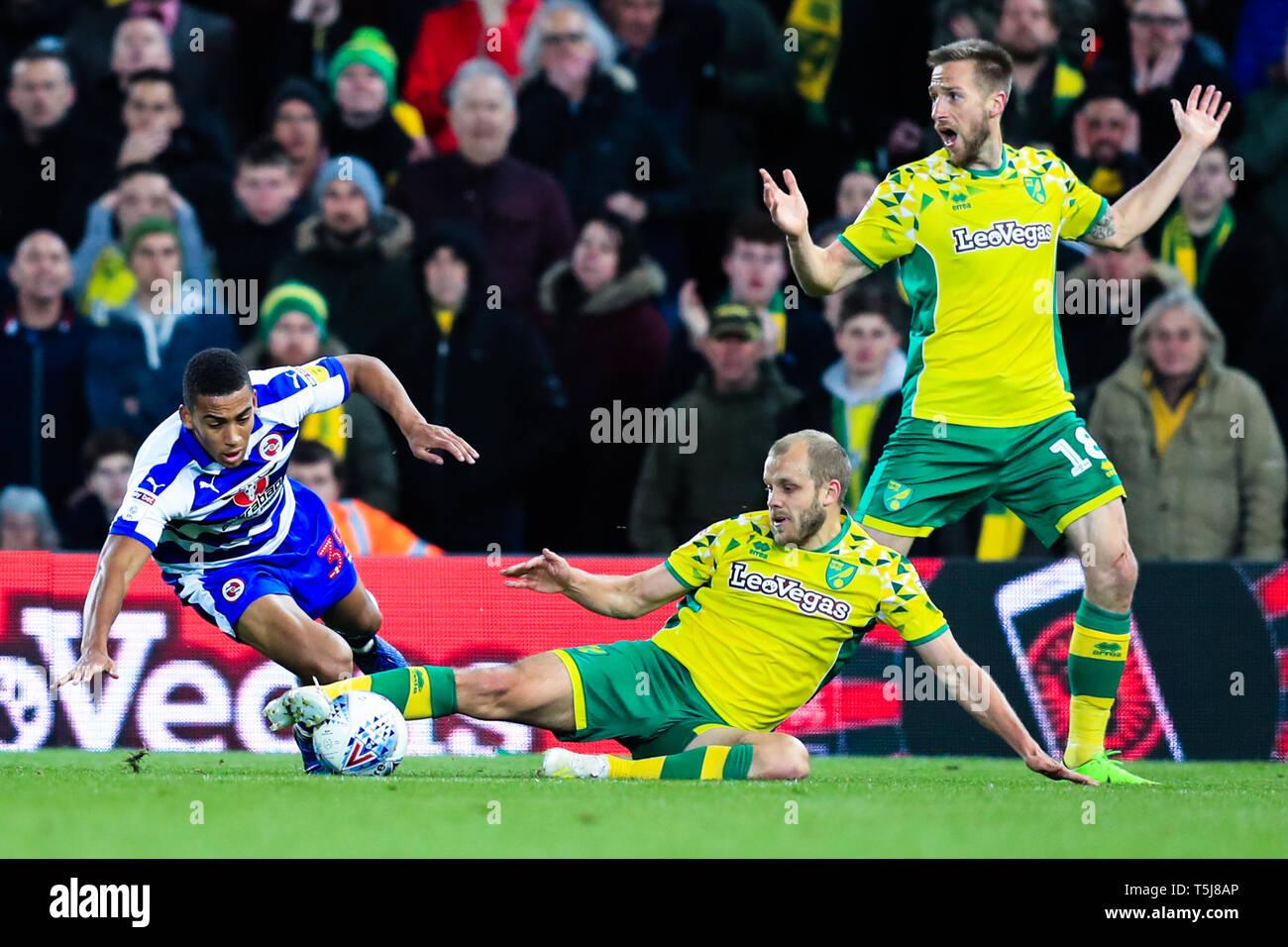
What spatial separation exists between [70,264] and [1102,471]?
22.4 feet

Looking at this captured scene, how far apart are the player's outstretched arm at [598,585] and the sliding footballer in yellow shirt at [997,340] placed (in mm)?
846

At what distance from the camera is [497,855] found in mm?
5051

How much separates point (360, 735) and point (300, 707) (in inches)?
9.8

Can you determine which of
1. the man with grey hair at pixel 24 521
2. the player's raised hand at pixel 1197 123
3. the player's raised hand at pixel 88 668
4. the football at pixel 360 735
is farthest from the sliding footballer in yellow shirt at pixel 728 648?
the man with grey hair at pixel 24 521

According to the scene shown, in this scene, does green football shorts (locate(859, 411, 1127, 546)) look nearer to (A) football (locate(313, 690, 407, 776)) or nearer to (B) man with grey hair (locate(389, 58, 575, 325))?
(A) football (locate(313, 690, 407, 776))

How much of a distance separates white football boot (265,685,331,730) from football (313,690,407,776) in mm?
47

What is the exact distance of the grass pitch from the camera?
17.1 ft

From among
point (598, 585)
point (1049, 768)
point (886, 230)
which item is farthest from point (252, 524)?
point (1049, 768)

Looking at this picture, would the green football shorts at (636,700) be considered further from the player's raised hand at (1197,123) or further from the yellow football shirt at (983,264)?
the player's raised hand at (1197,123)

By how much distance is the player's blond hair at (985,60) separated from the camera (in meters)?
7.14

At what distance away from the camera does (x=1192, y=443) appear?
1007cm

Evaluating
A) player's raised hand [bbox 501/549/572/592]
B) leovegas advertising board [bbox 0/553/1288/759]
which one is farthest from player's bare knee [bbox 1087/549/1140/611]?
player's raised hand [bbox 501/549/572/592]

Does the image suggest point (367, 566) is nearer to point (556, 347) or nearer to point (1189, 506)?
point (556, 347)

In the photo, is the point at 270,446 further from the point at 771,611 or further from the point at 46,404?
the point at 46,404
